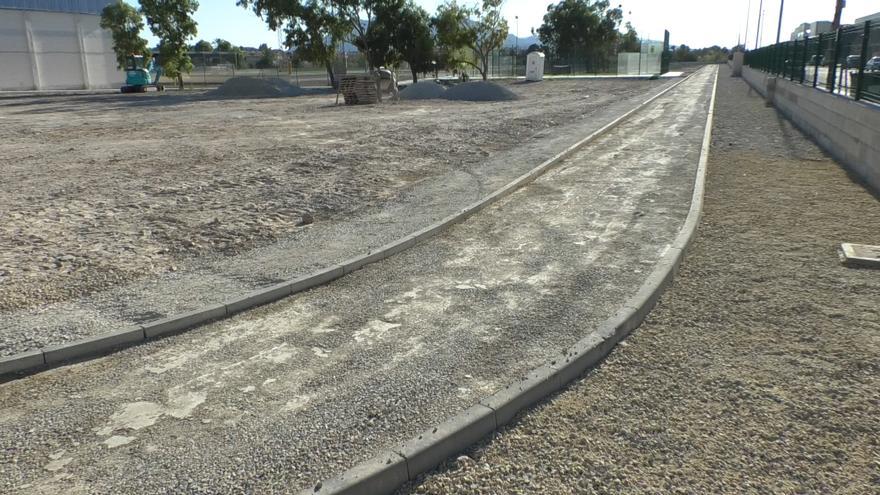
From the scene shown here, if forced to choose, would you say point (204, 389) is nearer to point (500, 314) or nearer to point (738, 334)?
point (500, 314)

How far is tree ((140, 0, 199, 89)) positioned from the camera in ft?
141

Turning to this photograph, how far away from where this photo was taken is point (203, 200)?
927cm

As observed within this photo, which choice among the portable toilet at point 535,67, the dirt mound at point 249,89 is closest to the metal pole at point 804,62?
the dirt mound at point 249,89

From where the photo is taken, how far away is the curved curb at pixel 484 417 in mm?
3207

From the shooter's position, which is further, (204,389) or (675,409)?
(204,389)

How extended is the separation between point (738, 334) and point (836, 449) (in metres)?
1.51

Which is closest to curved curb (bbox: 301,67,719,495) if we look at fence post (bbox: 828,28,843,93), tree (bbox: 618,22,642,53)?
fence post (bbox: 828,28,843,93)

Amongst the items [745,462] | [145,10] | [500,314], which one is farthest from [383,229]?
[145,10]

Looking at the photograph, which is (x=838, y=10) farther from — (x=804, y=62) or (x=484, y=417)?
(x=484, y=417)

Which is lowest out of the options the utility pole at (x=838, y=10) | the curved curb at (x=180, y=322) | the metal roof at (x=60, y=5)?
the curved curb at (x=180, y=322)

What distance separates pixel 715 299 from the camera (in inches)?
221

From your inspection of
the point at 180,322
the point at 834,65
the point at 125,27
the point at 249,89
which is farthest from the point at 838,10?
the point at 125,27

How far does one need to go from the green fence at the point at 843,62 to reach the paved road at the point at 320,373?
23.1 feet

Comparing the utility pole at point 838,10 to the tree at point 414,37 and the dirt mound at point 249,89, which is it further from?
the dirt mound at point 249,89
